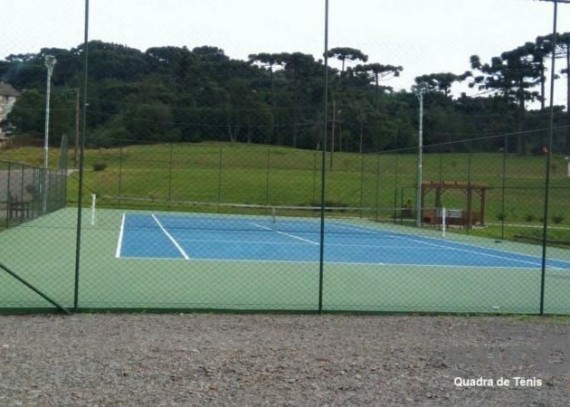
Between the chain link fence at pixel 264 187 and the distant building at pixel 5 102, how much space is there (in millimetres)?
233

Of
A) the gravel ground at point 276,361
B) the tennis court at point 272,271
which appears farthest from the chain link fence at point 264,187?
the gravel ground at point 276,361

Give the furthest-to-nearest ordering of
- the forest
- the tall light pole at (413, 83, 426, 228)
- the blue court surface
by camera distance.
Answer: the tall light pole at (413, 83, 426, 228)
the blue court surface
the forest

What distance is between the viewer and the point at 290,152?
23.8m

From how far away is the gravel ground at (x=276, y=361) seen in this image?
17.4ft

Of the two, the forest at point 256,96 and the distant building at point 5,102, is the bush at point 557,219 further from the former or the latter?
the distant building at point 5,102

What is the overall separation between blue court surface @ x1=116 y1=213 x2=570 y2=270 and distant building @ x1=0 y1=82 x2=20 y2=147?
3.80 m

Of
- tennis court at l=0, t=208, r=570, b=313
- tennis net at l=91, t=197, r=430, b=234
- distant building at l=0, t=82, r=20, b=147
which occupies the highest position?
distant building at l=0, t=82, r=20, b=147

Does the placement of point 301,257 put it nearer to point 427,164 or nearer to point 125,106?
point 125,106

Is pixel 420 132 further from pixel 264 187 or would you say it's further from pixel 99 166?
A: pixel 99 166

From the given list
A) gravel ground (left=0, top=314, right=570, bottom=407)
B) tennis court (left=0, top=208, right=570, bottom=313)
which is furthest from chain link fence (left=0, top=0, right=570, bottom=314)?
gravel ground (left=0, top=314, right=570, bottom=407)

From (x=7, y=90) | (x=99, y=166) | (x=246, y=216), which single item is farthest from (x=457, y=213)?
(x=7, y=90)

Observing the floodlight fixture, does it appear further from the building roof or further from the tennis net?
the building roof

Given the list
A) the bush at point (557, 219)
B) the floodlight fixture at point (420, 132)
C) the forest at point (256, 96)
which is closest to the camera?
the forest at point (256, 96)

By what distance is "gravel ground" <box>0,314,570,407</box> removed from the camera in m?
5.32
